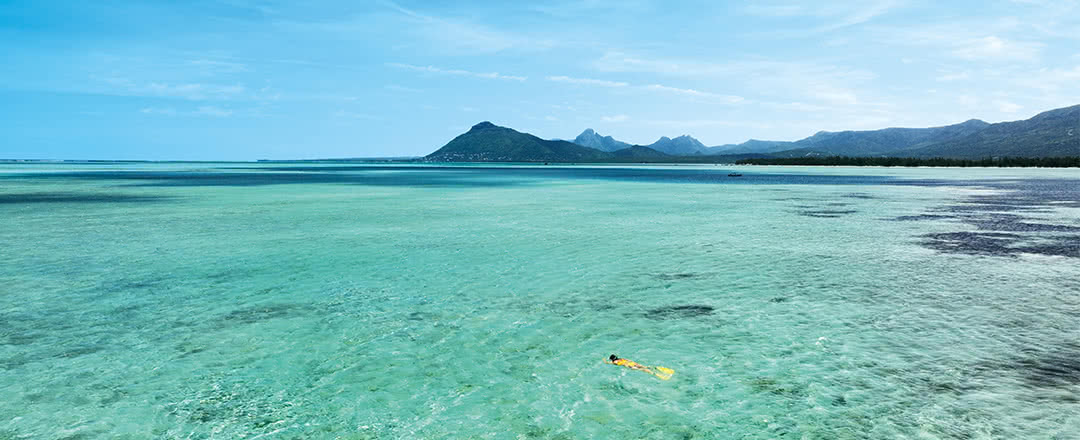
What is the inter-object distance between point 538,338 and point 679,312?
4412 millimetres

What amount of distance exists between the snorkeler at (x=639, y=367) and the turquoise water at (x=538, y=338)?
21 cm

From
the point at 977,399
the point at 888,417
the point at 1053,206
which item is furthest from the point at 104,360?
the point at 1053,206

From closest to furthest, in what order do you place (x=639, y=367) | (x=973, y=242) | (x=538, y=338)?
1. (x=639, y=367)
2. (x=538, y=338)
3. (x=973, y=242)

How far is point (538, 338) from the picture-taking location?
14820mm

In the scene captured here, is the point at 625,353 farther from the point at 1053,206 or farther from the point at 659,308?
the point at 1053,206

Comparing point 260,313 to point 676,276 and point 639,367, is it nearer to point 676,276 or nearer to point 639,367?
point 639,367

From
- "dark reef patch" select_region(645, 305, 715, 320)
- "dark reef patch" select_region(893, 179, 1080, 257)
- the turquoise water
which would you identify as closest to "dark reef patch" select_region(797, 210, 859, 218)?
"dark reef patch" select_region(893, 179, 1080, 257)

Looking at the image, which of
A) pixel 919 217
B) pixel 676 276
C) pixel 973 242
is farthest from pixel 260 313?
pixel 919 217

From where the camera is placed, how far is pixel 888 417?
10453 millimetres

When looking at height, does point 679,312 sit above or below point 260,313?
below

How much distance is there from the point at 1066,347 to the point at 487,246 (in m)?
20.8

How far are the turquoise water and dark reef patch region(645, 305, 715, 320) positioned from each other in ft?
0.43

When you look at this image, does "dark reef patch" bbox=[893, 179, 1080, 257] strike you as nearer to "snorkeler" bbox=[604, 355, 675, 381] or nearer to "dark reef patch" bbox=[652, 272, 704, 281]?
"dark reef patch" bbox=[652, 272, 704, 281]

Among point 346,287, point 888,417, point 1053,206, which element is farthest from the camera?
point 1053,206
